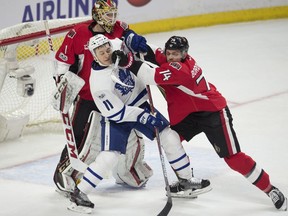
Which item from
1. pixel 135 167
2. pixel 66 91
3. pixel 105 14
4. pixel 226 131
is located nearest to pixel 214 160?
pixel 135 167

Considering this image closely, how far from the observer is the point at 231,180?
464 cm

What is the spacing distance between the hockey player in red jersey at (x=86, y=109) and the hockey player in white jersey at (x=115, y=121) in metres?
0.21

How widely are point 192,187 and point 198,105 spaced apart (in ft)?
1.42

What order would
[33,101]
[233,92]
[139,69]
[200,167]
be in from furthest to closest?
[233,92]
[33,101]
[200,167]
[139,69]

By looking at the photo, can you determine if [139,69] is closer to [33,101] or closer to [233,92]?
[33,101]

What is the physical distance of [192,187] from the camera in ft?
14.2

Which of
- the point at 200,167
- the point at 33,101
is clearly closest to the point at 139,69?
the point at 200,167

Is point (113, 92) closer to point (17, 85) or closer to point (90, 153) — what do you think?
point (90, 153)

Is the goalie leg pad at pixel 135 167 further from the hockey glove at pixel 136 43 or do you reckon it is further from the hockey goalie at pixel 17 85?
the hockey goalie at pixel 17 85

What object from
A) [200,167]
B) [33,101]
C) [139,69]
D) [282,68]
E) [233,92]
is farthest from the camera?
[282,68]

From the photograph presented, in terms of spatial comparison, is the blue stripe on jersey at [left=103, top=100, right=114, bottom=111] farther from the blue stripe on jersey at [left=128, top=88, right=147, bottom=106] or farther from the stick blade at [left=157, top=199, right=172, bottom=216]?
the stick blade at [left=157, top=199, right=172, bottom=216]

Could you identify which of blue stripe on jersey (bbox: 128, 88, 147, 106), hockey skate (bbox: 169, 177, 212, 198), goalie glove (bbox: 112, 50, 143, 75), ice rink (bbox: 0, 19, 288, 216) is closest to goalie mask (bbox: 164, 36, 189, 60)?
goalie glove (bbox: 112, 50, 143, 75)

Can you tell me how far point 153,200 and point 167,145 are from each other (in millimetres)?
308

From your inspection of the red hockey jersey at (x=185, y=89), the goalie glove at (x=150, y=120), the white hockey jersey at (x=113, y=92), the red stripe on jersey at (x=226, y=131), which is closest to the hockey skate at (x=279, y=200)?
the red stripe on jersey at (x=226, y=131)
